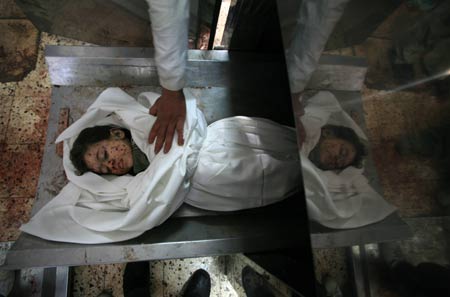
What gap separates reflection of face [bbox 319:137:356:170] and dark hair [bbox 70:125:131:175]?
2.76 ft

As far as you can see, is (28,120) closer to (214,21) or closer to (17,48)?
(17,48)

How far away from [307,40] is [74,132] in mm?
936

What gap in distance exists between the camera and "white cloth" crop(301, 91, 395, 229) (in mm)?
380

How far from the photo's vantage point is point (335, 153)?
1.31 feet

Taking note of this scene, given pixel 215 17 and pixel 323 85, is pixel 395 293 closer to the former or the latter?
pixel 323 85

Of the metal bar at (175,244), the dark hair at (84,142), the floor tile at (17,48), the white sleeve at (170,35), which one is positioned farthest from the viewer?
the floor tile at (17,48)

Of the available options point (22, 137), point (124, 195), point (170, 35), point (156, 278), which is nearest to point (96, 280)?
point (156, 278)

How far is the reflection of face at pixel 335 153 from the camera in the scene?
385 mm

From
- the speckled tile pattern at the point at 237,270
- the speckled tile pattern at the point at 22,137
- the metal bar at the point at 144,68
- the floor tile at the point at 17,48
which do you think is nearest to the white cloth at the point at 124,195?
the metal bar at the point at 144,68

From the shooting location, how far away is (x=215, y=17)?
1.12 metres

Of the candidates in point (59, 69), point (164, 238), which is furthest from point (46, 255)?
point (59, 69)

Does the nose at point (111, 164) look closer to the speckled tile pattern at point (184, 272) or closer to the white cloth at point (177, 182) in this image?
the white cloth at point (177, 182)

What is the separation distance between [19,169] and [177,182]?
33.8 inches

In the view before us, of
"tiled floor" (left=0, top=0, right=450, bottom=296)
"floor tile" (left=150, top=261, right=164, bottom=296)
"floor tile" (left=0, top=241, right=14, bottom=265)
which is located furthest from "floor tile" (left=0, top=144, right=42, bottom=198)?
"floor tile" (left=150, top=261, right=164, bottom=296)
